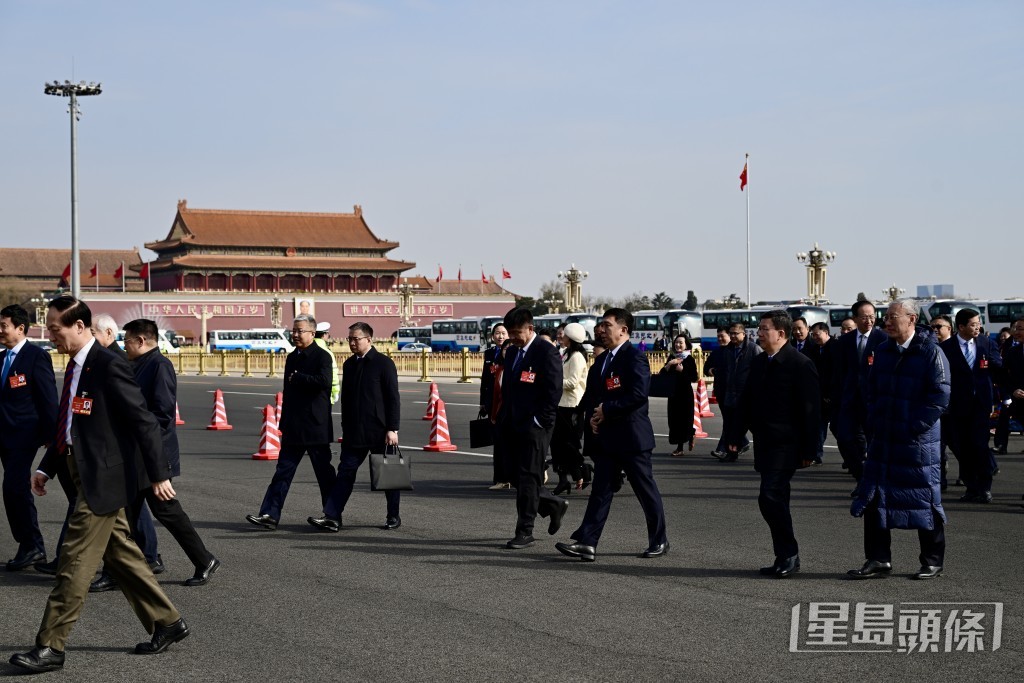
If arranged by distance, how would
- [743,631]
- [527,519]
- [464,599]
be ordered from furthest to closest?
[527,519]
[464,599]
[743,631]

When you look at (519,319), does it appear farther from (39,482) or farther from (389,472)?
(39,482)

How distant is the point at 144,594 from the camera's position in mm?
5375

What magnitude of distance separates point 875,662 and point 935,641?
1.62 feet

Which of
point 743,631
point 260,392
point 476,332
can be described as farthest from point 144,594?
point 476,332

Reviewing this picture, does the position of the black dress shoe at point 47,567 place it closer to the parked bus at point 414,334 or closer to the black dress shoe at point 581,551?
the black dress shoe at point 581,551

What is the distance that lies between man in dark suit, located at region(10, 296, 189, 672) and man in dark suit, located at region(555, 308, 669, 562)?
2953 mm

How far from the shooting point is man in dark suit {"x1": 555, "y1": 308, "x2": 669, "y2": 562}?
24.8 ft

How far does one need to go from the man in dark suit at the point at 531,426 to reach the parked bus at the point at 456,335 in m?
63.8

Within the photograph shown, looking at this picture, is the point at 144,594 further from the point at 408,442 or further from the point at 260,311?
the point at 260,311

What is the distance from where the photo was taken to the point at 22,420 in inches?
293

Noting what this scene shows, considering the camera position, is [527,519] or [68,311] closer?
[68,311]

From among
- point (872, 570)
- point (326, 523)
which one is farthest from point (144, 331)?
point (872, 570)

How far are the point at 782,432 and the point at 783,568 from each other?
2.65ft

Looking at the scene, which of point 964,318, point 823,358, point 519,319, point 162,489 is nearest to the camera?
point 162,489
